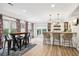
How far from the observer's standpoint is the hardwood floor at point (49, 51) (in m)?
3.38

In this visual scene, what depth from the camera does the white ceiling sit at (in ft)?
10.9

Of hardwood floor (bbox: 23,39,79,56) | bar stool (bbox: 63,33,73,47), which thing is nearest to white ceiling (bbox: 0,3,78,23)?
bar stool (bbox: 63,33,73,47)

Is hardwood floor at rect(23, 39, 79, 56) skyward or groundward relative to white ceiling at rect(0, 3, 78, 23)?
groundward

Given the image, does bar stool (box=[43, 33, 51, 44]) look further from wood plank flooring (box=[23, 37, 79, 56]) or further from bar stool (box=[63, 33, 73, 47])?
bar stool (box=[63, 33, 73, 47])

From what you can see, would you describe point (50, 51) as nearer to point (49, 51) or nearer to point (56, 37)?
point (49, 51)

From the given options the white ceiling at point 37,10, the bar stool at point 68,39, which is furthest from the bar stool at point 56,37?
the white ceiling at point 37,10

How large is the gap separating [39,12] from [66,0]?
0.84 m

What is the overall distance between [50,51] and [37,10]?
1.26 meters

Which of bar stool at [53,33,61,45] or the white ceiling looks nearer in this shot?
the white ceiling

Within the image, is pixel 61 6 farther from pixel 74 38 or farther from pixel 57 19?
pixel 74 38

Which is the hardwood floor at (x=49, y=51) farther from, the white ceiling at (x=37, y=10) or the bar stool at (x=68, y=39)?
the white ceiling at (x=37, y=10)

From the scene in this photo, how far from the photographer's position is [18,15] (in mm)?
3432

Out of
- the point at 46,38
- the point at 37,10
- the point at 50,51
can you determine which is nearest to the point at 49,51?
the point at 50,51

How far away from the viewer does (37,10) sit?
348 cm
